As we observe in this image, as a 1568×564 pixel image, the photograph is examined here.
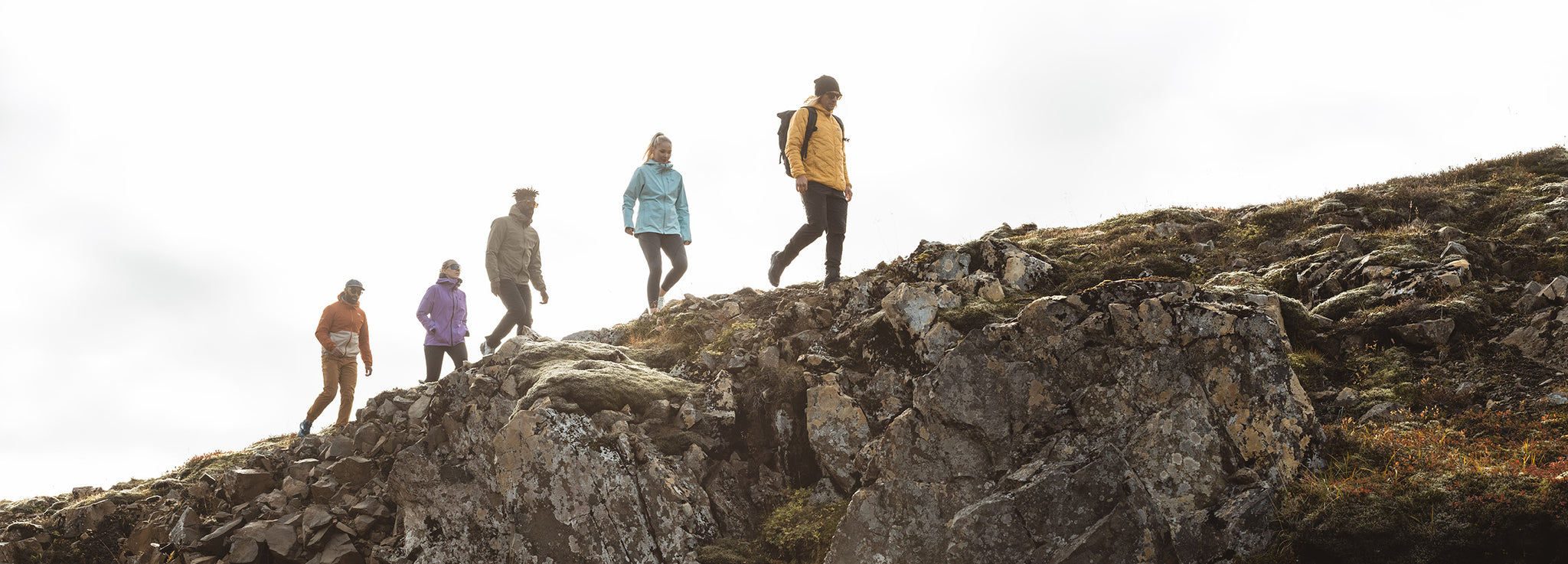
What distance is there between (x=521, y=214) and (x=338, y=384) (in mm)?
4702

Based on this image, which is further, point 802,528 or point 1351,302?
point 1351,302

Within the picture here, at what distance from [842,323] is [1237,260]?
7.24 m

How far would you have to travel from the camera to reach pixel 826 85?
1255 centimetres

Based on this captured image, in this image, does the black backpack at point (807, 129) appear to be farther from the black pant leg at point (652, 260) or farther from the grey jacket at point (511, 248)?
the grey jacket at point (511, 248)

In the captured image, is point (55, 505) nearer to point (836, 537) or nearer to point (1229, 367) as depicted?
point (836, 537)

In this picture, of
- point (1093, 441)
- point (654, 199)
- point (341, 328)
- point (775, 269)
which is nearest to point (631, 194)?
point (654, 199)

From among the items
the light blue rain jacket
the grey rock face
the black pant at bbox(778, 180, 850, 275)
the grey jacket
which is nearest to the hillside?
the grey rock face

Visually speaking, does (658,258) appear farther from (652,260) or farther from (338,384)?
(338,384)

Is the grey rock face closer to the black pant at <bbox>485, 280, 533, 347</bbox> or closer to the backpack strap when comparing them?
the backpack strap

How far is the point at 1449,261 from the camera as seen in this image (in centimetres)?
1140

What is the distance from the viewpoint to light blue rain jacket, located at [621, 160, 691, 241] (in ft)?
46.4

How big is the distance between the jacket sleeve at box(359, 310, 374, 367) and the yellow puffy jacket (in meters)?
8.92

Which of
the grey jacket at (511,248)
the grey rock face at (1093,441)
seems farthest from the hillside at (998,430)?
the grey jacket at (511,248)

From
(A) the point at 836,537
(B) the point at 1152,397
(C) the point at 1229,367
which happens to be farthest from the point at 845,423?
(C) the point at 1229,367
